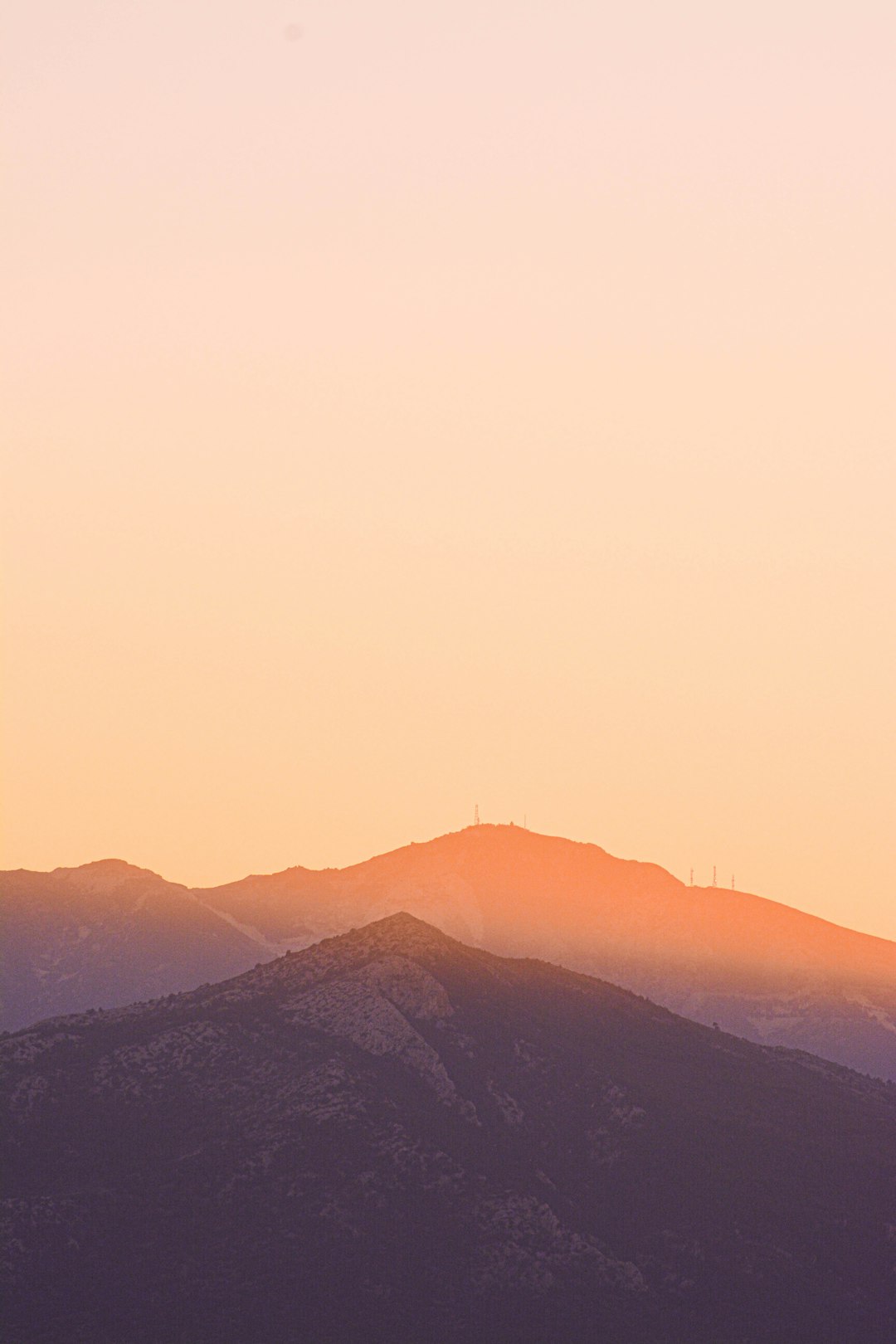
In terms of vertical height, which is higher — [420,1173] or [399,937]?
[399,937]

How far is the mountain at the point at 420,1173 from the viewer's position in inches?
4695

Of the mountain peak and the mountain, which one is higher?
the mountain peak

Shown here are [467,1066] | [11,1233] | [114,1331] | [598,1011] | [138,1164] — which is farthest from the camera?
[598,1011]

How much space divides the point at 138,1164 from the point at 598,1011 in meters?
46.9

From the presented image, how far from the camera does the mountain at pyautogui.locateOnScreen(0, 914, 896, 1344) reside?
119 metres

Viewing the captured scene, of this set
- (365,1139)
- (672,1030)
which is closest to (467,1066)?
(365,1139)

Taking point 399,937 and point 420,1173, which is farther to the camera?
point 399,937

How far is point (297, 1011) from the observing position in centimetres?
15262

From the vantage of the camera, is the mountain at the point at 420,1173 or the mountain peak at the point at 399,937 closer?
the mountain at the point at 420,1173

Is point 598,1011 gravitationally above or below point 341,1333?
above

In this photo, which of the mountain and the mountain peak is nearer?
the mountain

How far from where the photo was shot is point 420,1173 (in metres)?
133

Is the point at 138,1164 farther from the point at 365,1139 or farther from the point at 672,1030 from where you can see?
the point at 672,1030

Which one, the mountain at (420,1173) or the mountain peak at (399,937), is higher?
the mountain peak at (399,937)
